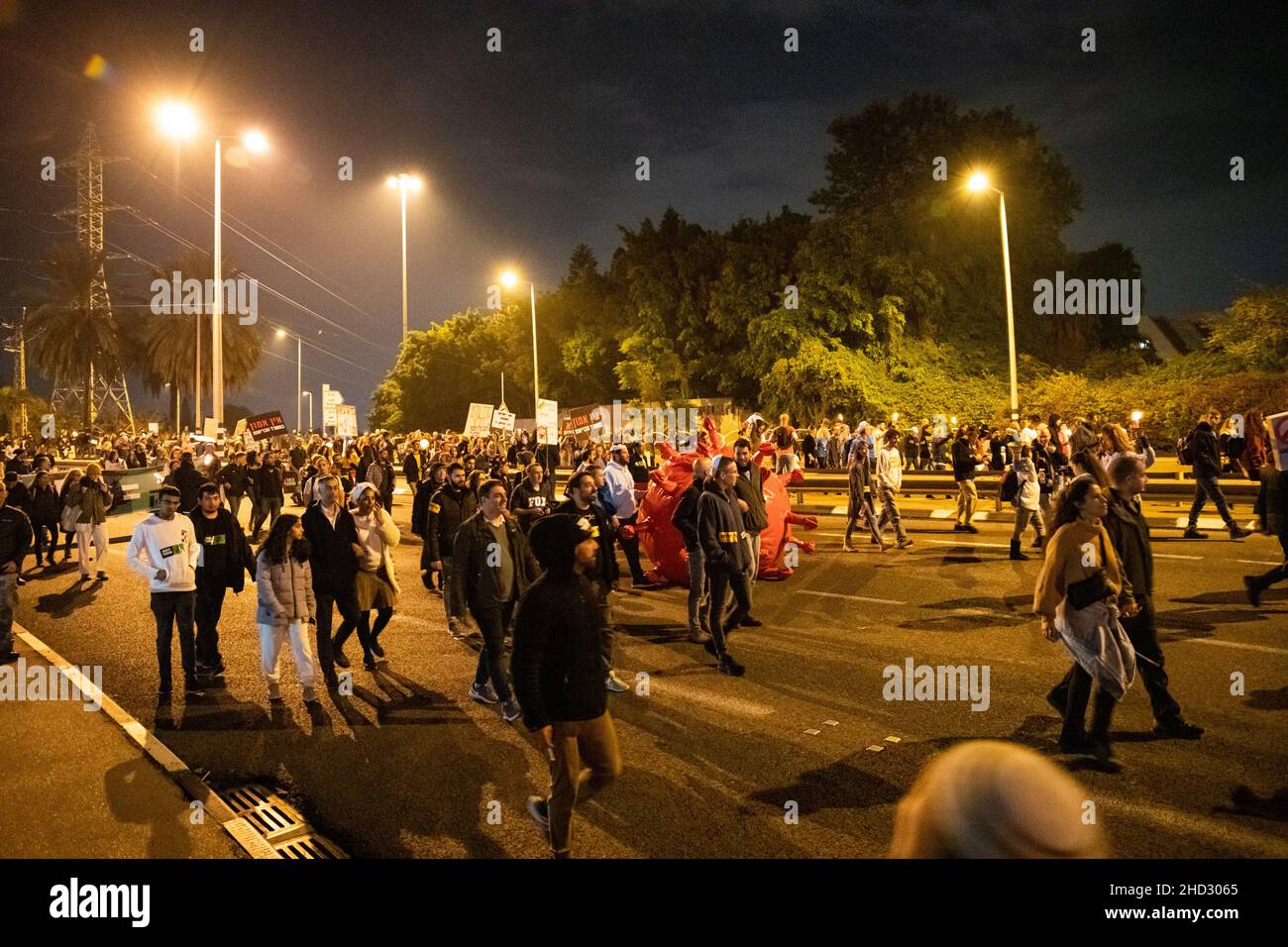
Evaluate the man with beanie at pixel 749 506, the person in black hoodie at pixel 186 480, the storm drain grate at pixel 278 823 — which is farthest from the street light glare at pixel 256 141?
the storm drain grate at pixel 278 823

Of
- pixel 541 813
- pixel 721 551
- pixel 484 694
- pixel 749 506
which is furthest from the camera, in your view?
pixel 749 506

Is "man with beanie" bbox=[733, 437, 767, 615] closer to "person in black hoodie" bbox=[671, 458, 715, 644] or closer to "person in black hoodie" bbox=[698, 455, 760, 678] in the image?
"person in black hoodie" bbox=[698, 455, 760, 678]

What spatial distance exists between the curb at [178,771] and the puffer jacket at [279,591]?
3.74ft

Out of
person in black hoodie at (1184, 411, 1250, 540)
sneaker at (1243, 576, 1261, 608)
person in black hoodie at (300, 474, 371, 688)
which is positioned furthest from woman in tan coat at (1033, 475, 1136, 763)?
person in black hoodie at (1184, 411, 1250, 540)

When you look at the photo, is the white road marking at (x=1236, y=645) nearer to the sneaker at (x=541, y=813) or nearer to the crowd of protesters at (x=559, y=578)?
the crowd of protesters at (x=559, y=578)

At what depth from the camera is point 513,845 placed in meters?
4.43

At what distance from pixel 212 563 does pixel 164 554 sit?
0.52 m

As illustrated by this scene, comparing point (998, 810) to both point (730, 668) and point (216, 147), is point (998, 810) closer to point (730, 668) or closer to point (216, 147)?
point (730, 668)

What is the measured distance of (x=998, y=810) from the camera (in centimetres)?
175

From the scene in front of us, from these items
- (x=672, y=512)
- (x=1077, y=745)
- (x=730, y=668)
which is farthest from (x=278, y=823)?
(x=672, y=512)

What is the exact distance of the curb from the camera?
454 centimetres

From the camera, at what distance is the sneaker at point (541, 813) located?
4.18m
